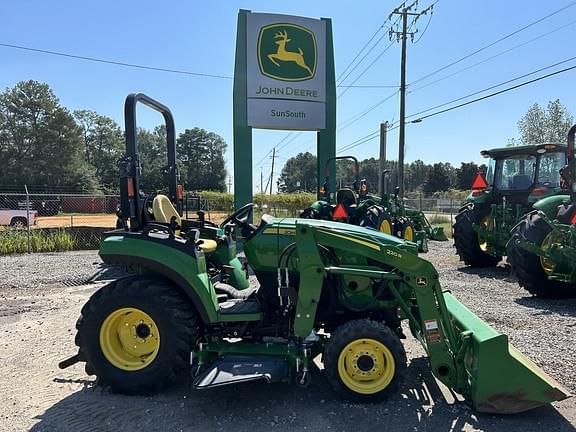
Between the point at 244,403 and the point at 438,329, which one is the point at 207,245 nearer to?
the point at 244,403

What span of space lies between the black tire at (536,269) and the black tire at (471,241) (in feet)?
8.71

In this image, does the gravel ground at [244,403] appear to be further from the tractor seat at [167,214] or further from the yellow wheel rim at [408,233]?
the yellow wheel rim at [408,233]

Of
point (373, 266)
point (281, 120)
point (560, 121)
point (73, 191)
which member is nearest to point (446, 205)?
point (560, 121)

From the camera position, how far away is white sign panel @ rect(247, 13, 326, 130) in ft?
38.3

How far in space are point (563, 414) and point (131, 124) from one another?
3666 mm

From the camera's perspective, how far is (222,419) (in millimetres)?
3107

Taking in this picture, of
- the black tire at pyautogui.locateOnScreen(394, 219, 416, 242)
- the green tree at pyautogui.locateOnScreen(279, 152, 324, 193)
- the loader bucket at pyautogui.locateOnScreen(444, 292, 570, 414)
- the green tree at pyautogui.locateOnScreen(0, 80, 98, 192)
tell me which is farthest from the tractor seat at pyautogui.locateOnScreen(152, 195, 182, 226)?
the green tree at pyautogui.locateOnScreen(279, 152, 324, 193)

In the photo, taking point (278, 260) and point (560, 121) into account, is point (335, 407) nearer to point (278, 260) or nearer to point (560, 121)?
point (278, 260)

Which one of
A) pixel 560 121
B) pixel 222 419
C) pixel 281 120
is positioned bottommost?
pixel 222 419

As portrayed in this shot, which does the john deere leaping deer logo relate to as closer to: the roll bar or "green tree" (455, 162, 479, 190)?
the roll bar

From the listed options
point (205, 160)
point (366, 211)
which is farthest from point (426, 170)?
point (366, 211)

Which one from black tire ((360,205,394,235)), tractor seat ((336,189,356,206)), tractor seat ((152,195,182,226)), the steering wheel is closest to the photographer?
the steering wheel

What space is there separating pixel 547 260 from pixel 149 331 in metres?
5.33

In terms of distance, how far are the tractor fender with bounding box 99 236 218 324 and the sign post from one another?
26.5 ft
